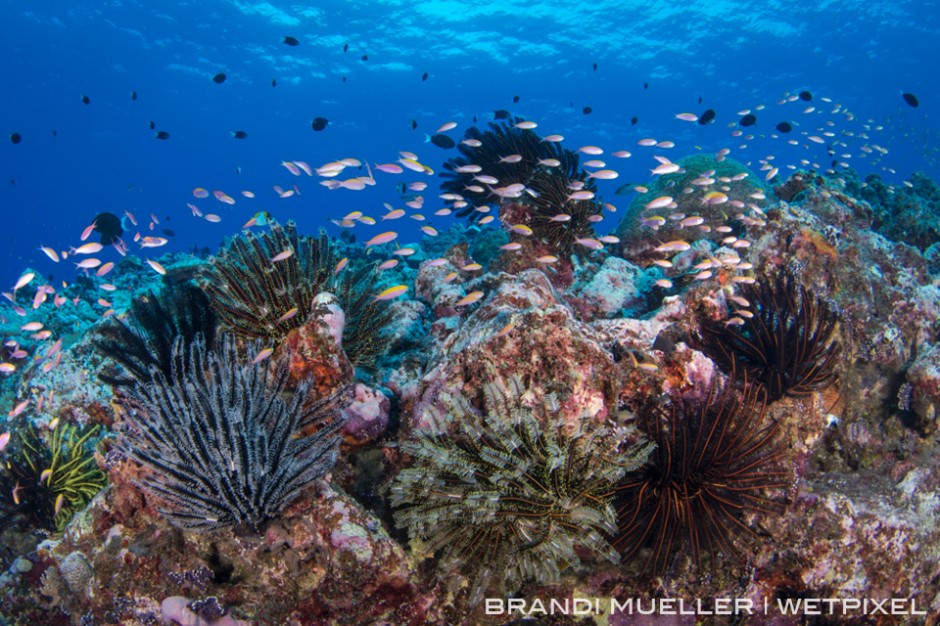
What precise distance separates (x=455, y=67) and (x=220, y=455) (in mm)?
66075

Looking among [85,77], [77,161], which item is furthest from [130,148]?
[85,77]

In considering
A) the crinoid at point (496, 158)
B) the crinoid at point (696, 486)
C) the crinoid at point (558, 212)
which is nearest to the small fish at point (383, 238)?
the crinoid at point (496, 158)

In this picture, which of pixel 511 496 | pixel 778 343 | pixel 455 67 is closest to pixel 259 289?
pixel 511 496

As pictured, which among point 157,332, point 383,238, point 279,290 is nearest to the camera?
point 157,332

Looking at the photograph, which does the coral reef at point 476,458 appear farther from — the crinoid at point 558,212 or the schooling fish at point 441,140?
the schooling fish at point 441,140

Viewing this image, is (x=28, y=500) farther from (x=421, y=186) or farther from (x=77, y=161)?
(x=77, y=161)

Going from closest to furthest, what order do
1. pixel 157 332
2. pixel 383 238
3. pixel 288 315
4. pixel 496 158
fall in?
1. pixel 288 315
2. pixel 157 332
3. pixel 383 238
4. pixel 496 158

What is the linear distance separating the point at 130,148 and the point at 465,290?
10551cm

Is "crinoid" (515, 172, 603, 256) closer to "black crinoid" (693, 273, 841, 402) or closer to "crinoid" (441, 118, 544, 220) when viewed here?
"crinoid" (441, 118, 544, 220)

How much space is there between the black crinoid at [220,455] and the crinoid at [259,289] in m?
1.33

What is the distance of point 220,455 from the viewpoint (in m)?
3.53

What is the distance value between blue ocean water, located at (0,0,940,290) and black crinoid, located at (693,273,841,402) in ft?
112

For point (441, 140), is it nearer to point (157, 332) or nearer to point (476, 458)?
point (157, 332)

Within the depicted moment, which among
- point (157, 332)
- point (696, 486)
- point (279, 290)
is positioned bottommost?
point (696, 486)
